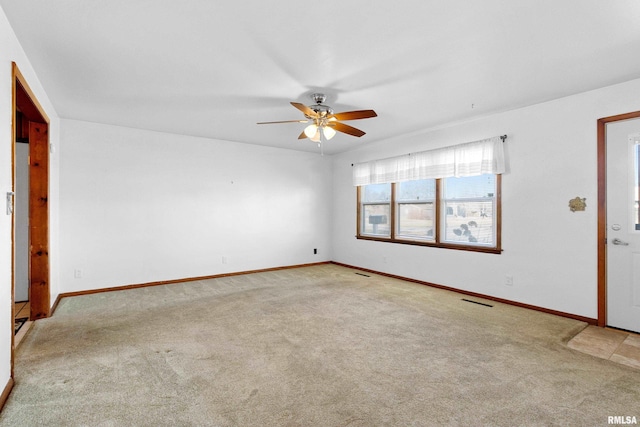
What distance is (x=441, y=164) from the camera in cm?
489

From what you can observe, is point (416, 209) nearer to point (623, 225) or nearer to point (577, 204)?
point (577, 204)

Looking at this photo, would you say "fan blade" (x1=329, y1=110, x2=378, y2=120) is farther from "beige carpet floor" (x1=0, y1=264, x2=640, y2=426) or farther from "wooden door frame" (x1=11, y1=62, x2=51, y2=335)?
"wooden door frame" (x1=11, y1=62, x2=51, y2=335)

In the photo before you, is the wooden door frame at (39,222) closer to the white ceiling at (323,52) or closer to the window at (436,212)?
the white ceiling at (323,52)

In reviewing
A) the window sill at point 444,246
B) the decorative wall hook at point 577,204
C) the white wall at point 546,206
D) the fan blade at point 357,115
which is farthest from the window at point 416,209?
the fan blade at point 357,115

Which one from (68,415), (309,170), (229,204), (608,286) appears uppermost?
(309,170)

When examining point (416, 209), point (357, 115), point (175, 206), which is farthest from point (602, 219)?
point (175, 206)

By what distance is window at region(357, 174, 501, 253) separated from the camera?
4.46 m

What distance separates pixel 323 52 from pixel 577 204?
3259 mm

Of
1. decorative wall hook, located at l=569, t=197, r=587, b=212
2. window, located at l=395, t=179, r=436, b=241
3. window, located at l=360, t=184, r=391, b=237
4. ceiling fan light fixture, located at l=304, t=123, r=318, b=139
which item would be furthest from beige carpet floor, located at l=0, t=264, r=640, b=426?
window, located at l=360, t=184, r=391, b=237

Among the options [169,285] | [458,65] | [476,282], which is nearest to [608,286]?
[476,282]

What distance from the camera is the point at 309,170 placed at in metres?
6.91

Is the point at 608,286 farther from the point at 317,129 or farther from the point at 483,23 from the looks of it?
the point at 317,129

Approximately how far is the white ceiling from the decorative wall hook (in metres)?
1.19

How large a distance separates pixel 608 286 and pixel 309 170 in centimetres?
514
